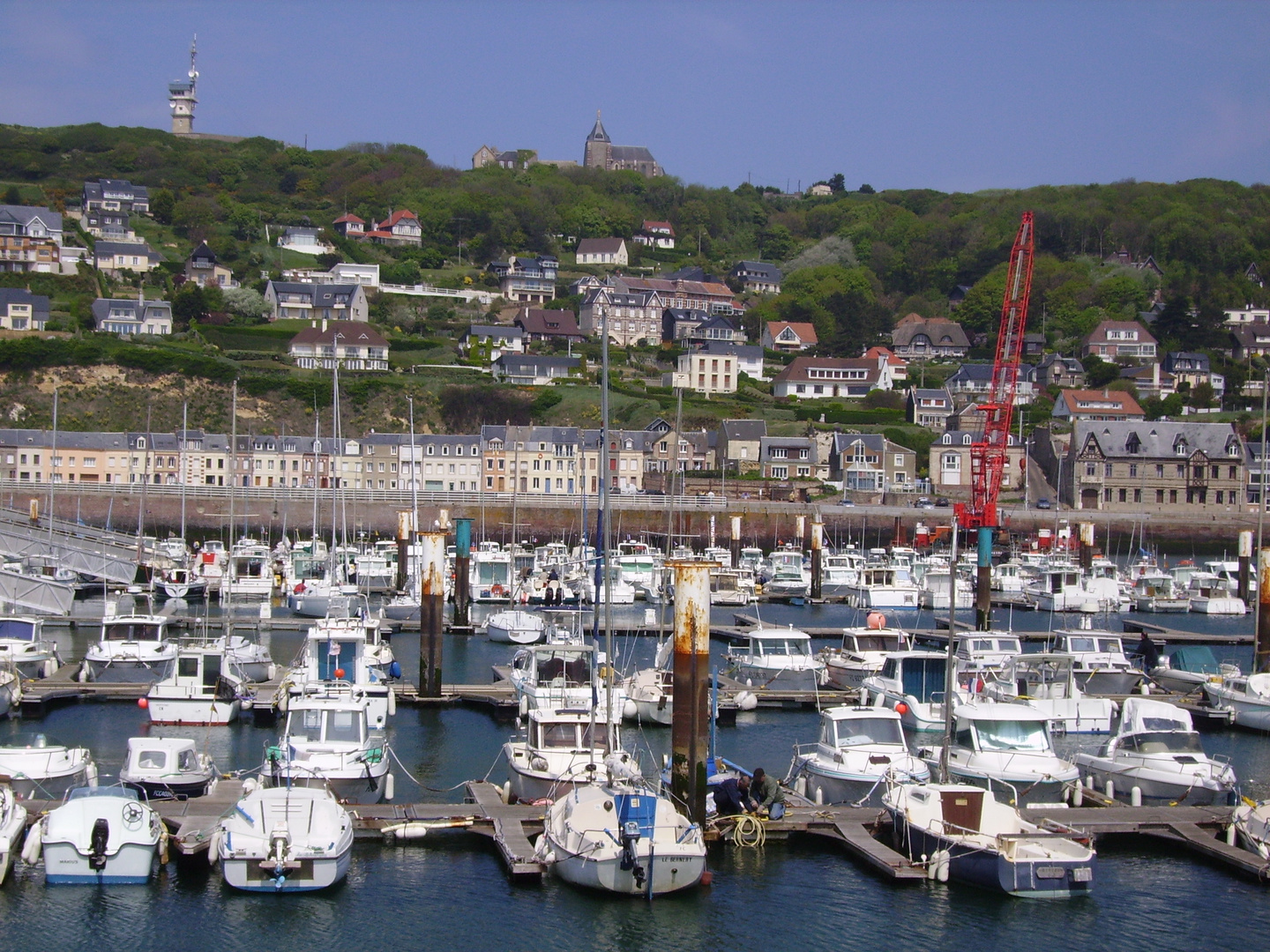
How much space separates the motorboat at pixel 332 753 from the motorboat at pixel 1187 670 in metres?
24.2

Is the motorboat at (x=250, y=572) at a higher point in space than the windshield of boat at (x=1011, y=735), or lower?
higher

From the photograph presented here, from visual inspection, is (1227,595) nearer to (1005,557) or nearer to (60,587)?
(1005,557)

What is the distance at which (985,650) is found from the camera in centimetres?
3781

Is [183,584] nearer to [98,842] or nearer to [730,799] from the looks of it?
[98,842]

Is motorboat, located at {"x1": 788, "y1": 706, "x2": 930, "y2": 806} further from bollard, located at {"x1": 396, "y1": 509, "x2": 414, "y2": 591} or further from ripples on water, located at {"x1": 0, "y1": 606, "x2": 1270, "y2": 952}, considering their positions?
bollard, located at {"x1": 396, "y1": 509, "x2": 414, "y2": 591}

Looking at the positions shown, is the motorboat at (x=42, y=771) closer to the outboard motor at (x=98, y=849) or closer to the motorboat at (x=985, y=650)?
the outboard motor at (x=98, y=849)

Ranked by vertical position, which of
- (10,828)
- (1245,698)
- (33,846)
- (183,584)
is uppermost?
(183,584)

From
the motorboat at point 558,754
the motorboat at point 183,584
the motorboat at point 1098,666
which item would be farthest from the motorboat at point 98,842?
the motorboat at point 183,584

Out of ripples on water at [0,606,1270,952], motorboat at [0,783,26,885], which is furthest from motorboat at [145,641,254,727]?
ripples on water at [0,606,1270,952]

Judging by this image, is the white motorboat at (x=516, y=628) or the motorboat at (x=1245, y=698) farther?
the white motorboat at (x=516, y=628)

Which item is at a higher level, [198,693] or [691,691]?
[691,691]

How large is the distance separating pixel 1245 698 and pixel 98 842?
1061 inches

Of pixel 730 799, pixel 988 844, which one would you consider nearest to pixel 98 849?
pixel 730 799

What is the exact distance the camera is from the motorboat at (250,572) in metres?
52.4
